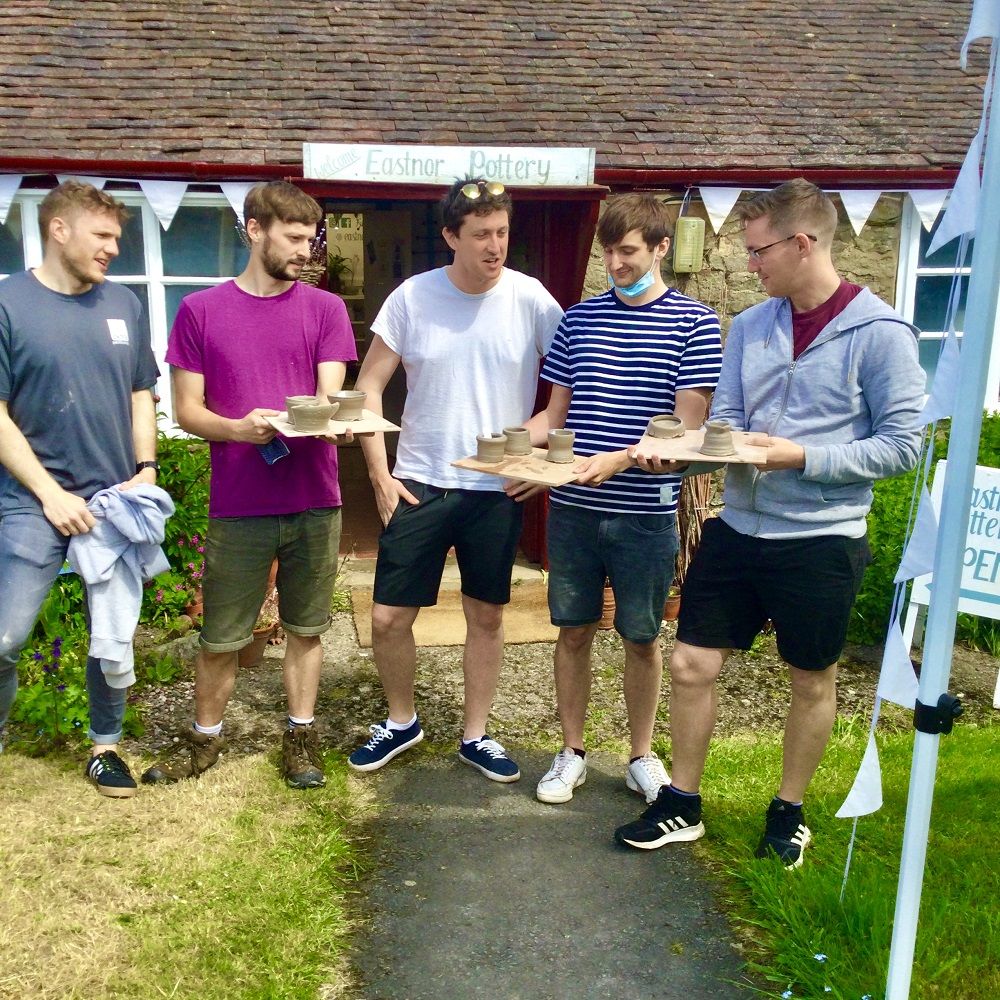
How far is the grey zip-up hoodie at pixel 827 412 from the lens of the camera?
3.11 metres

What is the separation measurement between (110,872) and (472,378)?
2084mm

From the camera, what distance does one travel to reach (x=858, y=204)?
22.8 ft

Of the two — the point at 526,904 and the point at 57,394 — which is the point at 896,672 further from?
the point at 57,394

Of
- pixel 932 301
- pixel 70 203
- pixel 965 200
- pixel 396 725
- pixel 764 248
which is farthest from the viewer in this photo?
pixel 932 301

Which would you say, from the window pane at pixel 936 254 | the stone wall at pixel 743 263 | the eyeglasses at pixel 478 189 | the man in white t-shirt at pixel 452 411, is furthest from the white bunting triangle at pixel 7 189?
the window pane at pixel 936 254

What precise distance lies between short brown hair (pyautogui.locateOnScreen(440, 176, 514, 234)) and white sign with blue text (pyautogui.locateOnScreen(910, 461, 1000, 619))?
241 centimetres

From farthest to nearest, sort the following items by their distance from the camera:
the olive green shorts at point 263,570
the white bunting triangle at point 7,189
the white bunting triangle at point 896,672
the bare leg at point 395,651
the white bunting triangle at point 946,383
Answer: the white bunting triangle at point 7,189 < the bare leg at point 395,651 < the olive green shorts at point 263,570 < the white bunting triangle at point 896,672 < the white bunting triangle at point 946,383

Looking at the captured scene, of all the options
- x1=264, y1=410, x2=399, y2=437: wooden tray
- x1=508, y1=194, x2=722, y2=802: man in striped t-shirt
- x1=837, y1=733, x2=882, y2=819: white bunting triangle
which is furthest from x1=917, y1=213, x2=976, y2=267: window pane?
x1=837, y1=733, x2=882, y2=819: white bunting triangle

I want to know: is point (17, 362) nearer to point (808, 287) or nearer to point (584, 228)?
point (808, 287)

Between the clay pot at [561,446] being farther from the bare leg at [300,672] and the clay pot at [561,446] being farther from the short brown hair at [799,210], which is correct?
the bare leg at [300,672]

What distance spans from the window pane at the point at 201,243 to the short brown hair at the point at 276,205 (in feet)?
10.3

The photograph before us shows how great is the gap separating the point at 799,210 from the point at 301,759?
8.80ft

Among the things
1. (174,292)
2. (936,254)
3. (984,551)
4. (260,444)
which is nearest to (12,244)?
(174,292)

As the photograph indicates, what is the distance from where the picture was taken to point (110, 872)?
3477 millimetres
